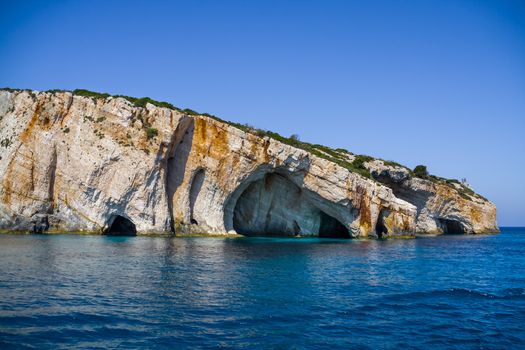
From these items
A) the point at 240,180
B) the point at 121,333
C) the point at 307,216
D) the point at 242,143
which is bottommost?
the point at 121,333

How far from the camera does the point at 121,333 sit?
12422mm

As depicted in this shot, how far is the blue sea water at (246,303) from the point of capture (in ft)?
41.0

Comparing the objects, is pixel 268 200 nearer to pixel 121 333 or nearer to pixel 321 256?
pixel 321 256

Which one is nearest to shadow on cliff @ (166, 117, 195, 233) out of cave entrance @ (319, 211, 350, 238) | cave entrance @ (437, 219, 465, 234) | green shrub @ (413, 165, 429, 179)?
cave entrance @ (319, 211, 350, 238)

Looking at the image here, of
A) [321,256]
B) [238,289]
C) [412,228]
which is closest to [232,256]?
[321,256]

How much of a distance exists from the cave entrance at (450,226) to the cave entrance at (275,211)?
35.9 meters

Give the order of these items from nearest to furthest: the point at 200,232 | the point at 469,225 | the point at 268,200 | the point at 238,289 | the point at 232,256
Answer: the point at 238,289, the point at 232,256, the point at 200,232, the point at 268,200, the point at 469,225

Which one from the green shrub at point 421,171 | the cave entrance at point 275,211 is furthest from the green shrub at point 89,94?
the green shrub at point 421,171

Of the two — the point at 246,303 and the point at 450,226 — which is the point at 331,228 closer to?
the point at 450,226

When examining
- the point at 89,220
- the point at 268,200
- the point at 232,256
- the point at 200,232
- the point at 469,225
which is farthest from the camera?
the point at 469,225

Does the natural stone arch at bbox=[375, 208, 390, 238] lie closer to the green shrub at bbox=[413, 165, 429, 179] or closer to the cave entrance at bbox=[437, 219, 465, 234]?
the green shrub at bbox=[413, 165, 429, 179]

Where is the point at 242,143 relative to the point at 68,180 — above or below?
above

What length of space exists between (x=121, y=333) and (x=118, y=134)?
122 feet

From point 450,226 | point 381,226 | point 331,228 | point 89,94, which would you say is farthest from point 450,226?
point 89,94
